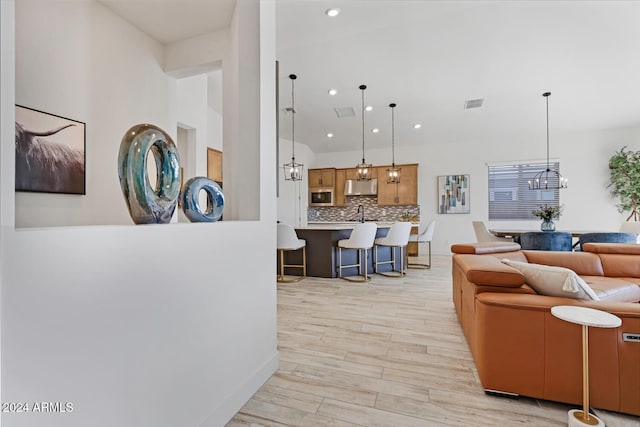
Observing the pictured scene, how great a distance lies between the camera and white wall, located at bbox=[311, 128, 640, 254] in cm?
649

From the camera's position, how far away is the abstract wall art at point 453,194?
745cm

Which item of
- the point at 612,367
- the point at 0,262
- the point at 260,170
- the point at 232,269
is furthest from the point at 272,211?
the point at 612,367

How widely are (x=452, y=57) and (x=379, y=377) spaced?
4.86 meters

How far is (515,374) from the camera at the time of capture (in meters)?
1.72

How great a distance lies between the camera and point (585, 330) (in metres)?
1.49

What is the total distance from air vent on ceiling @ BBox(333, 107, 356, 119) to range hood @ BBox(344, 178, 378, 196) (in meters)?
2.06

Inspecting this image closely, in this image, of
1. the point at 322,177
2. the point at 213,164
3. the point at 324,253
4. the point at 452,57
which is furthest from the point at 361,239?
the point at 322,177

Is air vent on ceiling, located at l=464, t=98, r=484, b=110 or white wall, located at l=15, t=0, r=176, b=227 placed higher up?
air vent on ceiling, located at l=464, t=98, r=484, b=110

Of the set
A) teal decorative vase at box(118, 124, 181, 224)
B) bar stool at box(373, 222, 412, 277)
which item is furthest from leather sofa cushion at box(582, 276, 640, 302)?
teal decorative vase at box(118, 124, 181, 224)

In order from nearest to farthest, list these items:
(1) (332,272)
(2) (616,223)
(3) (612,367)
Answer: (3) (612,367)
(1) (332,272)
(2) (616,223)

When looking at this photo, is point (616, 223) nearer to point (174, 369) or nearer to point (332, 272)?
point (332, 272)

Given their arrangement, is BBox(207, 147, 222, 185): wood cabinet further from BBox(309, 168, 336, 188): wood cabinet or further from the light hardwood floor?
BBox(309, 168, 336, 188): wood cabinet

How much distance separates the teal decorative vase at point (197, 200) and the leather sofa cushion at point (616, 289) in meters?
2.96

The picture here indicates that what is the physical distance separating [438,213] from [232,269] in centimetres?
700
